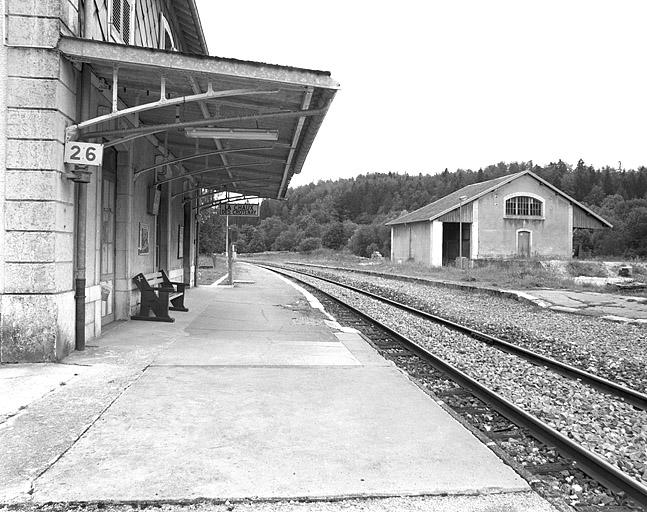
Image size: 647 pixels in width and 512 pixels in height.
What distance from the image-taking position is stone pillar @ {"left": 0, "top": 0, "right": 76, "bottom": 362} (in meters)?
6.70

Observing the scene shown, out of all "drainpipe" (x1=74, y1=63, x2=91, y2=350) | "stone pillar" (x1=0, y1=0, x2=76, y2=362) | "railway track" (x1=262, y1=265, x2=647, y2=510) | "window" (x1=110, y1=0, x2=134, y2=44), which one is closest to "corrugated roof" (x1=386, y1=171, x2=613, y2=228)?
"railway track" (x1=262, y1=265, x2=647, y2=510)

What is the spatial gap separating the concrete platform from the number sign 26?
242cm

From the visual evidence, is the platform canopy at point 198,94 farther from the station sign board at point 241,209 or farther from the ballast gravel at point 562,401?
the station sign board at point 241,209

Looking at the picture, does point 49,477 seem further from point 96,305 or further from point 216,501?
point 96,305

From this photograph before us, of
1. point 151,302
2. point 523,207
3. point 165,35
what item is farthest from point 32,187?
point 523,207

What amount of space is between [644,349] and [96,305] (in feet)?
29.5

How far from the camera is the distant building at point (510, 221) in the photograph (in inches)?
1674

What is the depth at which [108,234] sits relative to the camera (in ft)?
32.5

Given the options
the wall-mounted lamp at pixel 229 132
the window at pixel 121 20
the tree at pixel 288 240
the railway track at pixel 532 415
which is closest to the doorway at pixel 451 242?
the railway track at pixel 532 415

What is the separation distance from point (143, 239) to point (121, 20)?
4.13 meters

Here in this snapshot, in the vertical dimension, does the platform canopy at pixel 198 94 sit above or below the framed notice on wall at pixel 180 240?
above

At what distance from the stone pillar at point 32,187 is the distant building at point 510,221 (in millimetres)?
36872

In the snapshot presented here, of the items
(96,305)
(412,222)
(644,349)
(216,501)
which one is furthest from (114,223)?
(412,222)

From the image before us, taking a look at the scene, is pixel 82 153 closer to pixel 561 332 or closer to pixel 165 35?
pixel 165 35
